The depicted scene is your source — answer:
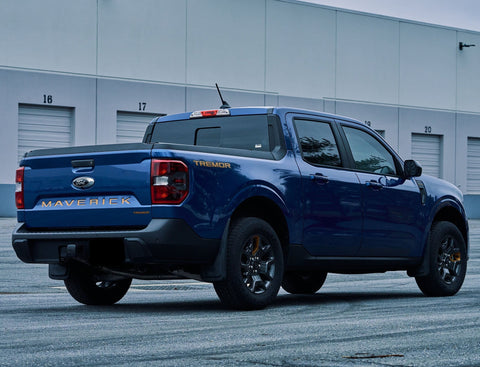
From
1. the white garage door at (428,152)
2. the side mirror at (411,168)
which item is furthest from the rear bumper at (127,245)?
the white garage door at (428,152)

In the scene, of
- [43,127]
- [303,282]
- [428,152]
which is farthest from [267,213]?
[428,152]

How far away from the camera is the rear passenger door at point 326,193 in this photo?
1002cm

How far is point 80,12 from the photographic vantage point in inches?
1444

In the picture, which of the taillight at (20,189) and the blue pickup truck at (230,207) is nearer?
the blue pickup truck at (230,207)

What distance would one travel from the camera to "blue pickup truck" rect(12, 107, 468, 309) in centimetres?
875

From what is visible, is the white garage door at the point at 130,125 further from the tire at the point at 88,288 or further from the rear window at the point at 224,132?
the tire at the point at 88,288

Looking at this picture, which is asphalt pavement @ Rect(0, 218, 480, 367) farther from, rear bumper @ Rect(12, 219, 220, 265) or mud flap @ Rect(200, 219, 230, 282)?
rear bumper @ Rect(12, 219, 220, 265)

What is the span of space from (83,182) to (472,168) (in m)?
42.1

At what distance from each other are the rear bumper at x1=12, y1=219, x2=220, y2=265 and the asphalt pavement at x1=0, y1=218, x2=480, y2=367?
20.2 inches

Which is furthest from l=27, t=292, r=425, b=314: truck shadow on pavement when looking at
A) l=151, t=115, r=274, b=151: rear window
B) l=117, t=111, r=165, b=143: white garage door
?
l=117, t=111, r=165, b=143: white garage door

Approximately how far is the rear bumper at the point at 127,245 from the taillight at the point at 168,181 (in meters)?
0.19

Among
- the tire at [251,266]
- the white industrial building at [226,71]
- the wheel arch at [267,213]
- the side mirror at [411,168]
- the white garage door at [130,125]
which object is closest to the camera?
the tire at [251,266]

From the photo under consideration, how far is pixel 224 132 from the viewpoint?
10367 millimetres

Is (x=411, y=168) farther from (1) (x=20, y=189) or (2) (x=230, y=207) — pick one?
(1) (x=20, y=189)
